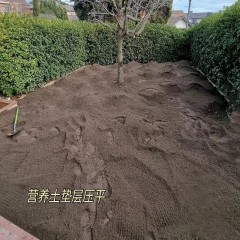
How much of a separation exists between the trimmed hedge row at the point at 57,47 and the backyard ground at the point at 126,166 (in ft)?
3.26

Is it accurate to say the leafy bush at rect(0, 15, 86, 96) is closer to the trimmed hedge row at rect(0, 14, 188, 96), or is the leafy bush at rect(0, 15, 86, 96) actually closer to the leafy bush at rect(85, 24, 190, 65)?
the trimmed hedge row at rect(0, 14, 188, 96)

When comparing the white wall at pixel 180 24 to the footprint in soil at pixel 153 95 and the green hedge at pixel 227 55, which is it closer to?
the green hedge at pixel 227 55

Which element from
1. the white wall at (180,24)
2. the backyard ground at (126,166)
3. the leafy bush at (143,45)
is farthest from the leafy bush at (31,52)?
the white wall at (180,24)

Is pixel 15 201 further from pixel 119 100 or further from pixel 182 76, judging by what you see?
pixel 182 76

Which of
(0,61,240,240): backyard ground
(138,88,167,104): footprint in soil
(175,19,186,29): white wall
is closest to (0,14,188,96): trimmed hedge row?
(0,61,240,240): backyard ground

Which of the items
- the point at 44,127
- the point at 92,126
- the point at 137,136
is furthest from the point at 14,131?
the point at 137,136

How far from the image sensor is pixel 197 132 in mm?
3748

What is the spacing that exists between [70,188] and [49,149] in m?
0.82

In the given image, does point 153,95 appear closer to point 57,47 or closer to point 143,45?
point 57,47

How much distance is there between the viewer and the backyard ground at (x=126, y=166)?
7.39 feet

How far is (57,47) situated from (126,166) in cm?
472

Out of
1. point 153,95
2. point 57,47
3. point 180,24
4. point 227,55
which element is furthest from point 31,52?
point 180,24

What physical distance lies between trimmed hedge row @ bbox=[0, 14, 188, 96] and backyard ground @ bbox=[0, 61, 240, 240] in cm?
99

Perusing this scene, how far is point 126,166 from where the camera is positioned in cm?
296
